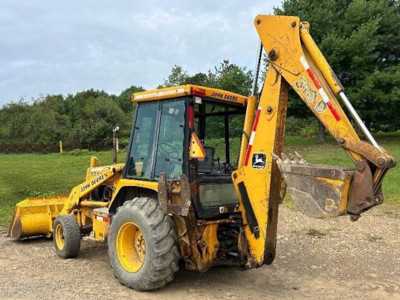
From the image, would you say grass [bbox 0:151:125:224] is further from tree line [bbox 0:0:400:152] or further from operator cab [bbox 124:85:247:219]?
tree line [bbox 0:0:400:152]

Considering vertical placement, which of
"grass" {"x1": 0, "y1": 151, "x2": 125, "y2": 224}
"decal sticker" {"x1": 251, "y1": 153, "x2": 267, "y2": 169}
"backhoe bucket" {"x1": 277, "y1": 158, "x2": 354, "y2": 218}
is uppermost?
"decal sticker" {"x1": 251, "y1": 153, "x2": 267, "y2": 169}

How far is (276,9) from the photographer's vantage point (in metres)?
24.2

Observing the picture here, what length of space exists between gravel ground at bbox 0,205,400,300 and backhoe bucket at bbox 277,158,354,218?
4.86 ft

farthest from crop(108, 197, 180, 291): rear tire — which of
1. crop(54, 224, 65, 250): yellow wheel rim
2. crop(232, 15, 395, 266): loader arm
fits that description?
crop(54, 224, 65, 250): yellow wheel rim

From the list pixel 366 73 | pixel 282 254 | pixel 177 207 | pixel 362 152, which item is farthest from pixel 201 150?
pixel 366 73

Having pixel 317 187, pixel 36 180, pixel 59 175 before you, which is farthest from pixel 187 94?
pixel 59 175

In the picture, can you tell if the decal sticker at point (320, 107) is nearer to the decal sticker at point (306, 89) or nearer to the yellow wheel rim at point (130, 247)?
the decal sticker at point (306, 89)

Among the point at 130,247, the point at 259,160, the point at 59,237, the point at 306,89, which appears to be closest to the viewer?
the point at 306,89

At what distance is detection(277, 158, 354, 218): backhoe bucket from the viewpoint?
16.6 ft

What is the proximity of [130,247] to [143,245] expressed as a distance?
0.94 ft

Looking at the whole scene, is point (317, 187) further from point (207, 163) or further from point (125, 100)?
point (125, 100)

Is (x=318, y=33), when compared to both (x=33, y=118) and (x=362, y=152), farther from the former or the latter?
(x=33, y=118)

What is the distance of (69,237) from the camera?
7.96m

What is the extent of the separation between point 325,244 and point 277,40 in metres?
4.46
